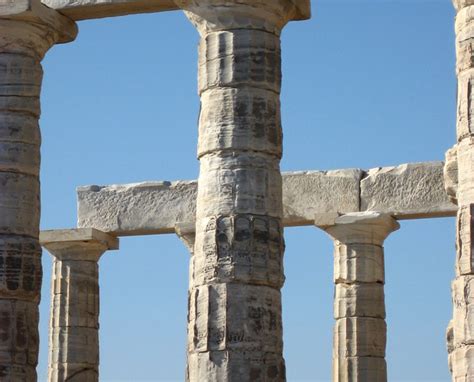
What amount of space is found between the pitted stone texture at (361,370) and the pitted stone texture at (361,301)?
95 centimetres

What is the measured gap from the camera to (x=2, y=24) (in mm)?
24594

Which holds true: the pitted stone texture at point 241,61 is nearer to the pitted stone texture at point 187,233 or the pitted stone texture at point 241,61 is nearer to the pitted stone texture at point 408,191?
the pitted stone texture at point 408,191

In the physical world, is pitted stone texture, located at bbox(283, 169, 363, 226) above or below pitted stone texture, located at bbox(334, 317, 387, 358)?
above

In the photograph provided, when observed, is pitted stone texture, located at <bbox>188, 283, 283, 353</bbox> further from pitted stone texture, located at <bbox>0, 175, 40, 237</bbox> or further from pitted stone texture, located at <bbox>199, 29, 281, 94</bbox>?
pitted stone texture, located at <bbox>0, 175, 40, 237</bbox>

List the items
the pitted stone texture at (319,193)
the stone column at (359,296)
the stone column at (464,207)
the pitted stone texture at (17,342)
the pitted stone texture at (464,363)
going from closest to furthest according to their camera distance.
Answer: the pitted stone texture at (464,363) < the stone column at (464,207) < the pitted stone texture at (17,342) < the stone column at (359,296) < the pitted stone texture at (319,193)

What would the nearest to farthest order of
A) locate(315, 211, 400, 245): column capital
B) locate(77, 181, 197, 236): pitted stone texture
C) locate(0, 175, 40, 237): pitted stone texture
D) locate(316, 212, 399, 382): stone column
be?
locate(0, 175, 40, 237): pitted stone texture
locate(315, 211, 400, 245): column capital
locate(316, 212, 399, 382): stone column
locate(77, 181, 197, 236): pitted stone texture

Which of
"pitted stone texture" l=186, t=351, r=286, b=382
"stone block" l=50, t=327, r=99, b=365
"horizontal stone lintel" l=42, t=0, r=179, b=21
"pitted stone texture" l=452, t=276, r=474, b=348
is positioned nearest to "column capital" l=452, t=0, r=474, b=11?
"pitted stone texture" l=452, t=276, r=474, b=348

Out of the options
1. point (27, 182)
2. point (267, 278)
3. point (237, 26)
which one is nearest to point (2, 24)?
point (27, 182)

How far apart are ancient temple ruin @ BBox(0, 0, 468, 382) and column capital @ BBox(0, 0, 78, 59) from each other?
22mm

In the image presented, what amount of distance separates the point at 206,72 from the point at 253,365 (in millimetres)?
4634

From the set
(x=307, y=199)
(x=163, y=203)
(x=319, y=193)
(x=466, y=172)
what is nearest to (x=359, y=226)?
(x=319, y=193)

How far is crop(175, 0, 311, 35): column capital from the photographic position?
2244 cm

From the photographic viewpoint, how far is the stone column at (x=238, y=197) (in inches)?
838

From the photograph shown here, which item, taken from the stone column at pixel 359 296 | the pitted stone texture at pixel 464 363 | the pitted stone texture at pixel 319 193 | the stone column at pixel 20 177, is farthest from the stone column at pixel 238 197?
the stone column at pixel 359 296
